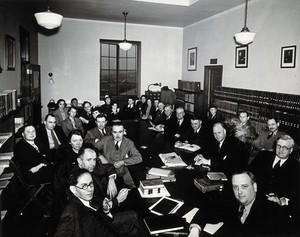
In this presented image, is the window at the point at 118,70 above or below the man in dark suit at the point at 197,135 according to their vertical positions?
above

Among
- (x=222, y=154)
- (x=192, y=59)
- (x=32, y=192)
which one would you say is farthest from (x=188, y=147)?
(x=192, y=59)

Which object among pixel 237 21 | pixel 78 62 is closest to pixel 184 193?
pixel 237 21

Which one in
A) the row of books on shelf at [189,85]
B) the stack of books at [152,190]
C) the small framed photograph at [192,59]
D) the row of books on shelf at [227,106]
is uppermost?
the small framed photograph at [192,59]

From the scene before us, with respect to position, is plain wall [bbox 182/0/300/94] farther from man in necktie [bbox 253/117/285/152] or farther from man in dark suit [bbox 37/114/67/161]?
man in dark suit [bbox 37/114/67/161]

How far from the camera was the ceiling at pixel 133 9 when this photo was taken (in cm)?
663

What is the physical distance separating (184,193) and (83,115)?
485 centimetres

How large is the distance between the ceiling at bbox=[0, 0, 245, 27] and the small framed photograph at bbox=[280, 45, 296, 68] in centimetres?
180

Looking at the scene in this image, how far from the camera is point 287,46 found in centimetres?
530

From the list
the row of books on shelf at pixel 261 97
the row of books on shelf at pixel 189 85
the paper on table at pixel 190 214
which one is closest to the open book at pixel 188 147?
Result: the paper on table at pixel 190 214

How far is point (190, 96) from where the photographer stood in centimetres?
879

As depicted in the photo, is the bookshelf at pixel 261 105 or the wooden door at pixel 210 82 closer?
the bookshelf at pixel 261 105

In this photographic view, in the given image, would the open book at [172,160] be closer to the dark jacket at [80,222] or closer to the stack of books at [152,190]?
the stack of books at [152,190]

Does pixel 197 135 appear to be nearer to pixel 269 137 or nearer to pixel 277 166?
pixel 269 137

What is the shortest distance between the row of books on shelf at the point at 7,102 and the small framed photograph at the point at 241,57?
503 centimetres
